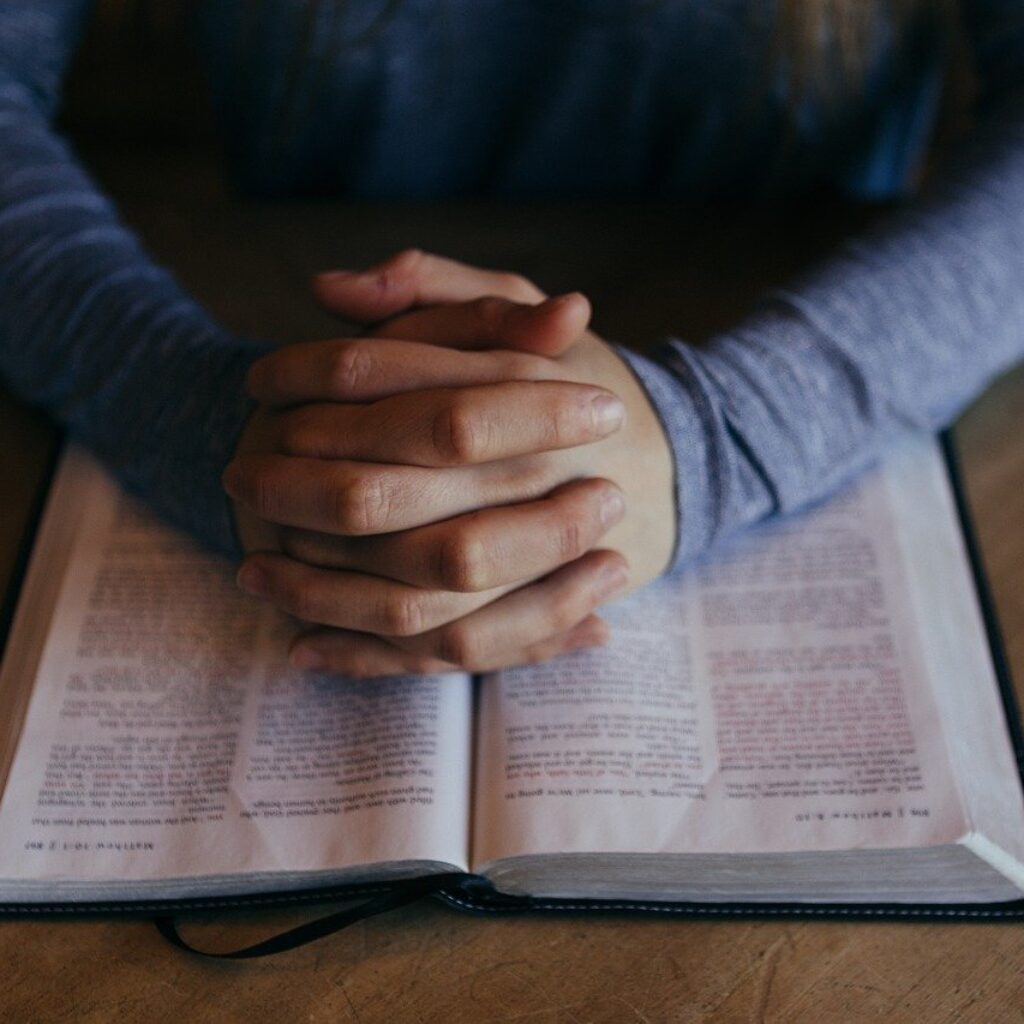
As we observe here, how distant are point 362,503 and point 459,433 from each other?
56 millimetres

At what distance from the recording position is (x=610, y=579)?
563 millimetres

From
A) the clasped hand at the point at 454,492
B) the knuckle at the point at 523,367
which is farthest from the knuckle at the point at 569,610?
the knuckle at the point at 523,367

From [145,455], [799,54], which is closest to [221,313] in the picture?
→ [145,455]

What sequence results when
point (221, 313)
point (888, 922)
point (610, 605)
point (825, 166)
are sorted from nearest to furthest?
point (888, 922) < point (610, 605) < point (221, 313) < point (825, 166)

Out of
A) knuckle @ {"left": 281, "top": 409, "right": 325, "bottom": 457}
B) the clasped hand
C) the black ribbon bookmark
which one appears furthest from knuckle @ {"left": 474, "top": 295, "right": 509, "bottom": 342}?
the black ribbon bookmark

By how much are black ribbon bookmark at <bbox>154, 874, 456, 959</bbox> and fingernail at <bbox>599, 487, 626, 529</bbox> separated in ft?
0.61

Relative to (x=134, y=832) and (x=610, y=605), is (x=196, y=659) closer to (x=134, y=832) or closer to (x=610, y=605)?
(x=134, y=832)

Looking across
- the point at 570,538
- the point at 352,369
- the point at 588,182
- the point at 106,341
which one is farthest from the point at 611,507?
the point at 588,182

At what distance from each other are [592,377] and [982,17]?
0.49 meters

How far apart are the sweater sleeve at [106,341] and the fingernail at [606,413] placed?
0.20m

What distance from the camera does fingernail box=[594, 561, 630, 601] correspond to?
561 millimetres

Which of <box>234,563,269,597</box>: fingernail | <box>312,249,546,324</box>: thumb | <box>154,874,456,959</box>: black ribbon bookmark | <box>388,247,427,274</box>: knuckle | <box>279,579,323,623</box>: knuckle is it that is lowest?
<box>154,874,456,959</box>: black ribbon bookmark

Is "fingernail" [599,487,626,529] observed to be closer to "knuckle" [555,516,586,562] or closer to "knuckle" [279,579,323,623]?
"knuckle" [555,516,586,562]

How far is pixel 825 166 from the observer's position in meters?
0.89
